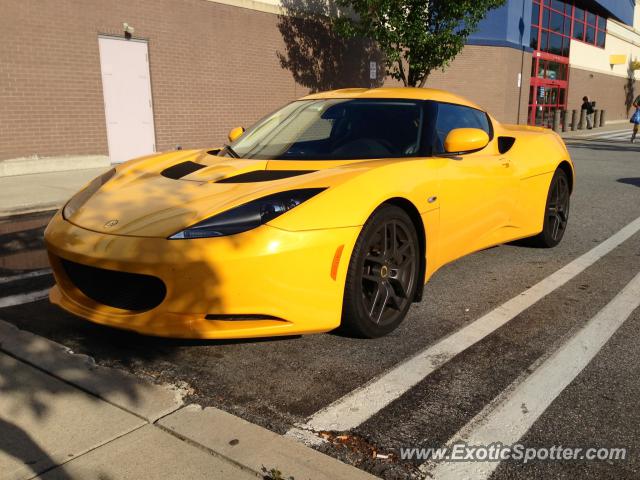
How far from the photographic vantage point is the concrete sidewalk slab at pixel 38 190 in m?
8.07

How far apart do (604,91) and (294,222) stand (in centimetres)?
3950

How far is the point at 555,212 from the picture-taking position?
18.3ft

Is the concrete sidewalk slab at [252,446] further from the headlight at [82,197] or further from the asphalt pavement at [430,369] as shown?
the headlight at [82,197]

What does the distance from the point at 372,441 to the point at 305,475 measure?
0.37m

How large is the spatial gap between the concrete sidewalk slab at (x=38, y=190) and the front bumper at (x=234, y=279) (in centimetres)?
551

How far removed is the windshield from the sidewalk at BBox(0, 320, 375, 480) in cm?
184

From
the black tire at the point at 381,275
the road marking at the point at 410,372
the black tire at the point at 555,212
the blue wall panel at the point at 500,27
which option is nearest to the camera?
the road marking at the point at 410,372

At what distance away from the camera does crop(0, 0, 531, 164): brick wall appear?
11.4m

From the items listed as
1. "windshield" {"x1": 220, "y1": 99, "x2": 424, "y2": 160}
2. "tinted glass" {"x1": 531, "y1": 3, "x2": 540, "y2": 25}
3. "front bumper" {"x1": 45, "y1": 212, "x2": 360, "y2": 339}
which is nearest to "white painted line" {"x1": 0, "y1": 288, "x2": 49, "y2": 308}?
"front bumper" {"x1": 45, "y1": 212, "x2": 360, "y2": 339}

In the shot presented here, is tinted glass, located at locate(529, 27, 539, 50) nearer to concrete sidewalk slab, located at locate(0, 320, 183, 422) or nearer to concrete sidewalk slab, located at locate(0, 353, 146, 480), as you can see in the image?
concrete sidewalk slab, located at locate(0, 320, 183, 422)

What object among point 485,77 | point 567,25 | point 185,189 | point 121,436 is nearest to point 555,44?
point 567,25

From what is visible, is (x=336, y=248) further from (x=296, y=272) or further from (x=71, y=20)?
(x=71, y=20)

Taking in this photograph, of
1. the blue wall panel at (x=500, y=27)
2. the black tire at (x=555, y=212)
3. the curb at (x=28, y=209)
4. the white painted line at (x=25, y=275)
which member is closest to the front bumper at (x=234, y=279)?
the white painted line at (x=25, y=275)

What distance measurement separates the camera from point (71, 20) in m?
11.9
